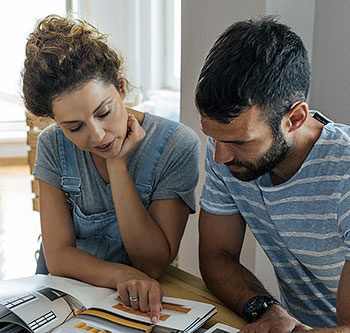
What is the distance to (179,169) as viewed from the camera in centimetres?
136

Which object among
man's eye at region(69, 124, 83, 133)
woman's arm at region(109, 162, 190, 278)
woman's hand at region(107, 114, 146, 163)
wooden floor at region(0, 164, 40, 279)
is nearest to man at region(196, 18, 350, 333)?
woman's arm at region(109, 162, 190, 278)

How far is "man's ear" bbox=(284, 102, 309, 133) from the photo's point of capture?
104 centimetres

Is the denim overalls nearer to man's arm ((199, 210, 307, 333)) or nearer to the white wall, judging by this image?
man's arm ((199, 210, 307, 333))

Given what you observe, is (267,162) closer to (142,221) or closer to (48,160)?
(142,221)

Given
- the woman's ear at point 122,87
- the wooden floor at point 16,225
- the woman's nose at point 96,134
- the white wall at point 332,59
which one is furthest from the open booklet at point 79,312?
the wooden floor at point 16,225

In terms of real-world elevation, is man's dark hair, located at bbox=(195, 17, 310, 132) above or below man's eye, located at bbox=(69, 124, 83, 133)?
above

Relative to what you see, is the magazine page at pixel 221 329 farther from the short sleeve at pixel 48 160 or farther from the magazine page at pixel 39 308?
the short sleeve at pixel 48 160

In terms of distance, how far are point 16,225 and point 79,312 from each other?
275 cm

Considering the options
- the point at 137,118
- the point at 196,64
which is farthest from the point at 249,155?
the point at 196,64

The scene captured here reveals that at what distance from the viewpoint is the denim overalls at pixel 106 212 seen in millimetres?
1365

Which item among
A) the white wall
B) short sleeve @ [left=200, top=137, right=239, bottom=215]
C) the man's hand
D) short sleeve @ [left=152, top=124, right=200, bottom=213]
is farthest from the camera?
the white wall

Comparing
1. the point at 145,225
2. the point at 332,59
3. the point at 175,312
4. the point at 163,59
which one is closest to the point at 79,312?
the point at 175,312

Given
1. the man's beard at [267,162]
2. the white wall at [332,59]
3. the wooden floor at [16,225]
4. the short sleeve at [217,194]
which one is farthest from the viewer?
the wooden floor at [16,225]

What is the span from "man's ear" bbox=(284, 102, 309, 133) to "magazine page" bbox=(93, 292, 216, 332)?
0.40 m
